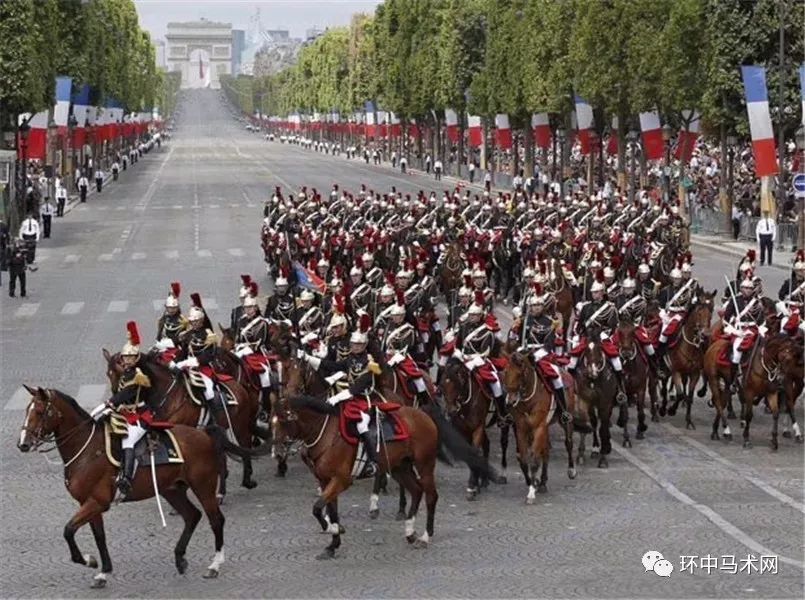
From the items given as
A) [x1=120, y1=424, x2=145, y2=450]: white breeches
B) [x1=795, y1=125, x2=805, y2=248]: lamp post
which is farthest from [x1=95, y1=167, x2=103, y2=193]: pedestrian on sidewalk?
[x1=120, y1=424, x2=145, y2=450]: white breeches

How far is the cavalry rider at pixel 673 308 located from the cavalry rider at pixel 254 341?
234 inches

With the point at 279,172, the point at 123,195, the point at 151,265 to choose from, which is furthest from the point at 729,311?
the point at 279,172

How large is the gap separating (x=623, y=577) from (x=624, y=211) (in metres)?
27.5

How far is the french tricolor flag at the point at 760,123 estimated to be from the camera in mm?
52781

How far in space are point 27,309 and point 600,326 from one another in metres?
21.8

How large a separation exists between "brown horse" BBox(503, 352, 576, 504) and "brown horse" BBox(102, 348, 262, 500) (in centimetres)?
307

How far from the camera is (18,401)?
28859 mm

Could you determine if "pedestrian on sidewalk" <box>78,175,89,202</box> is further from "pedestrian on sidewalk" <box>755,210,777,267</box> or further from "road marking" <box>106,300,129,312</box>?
"road marking" <box>106,300,129,312</box>

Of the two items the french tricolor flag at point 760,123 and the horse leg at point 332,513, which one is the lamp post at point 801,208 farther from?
the horse leg at point 332,513

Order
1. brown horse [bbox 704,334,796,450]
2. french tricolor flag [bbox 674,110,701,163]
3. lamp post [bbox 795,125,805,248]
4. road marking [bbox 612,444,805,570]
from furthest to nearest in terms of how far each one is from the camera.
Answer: french tricolor flag [bbox 674,110,701,163] < lamp post [bbox 795,125,805,248] < brown horse [bbox 704,334,796,450] < road marking [bbox 612,444,805,570]

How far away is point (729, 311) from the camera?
2731 cm

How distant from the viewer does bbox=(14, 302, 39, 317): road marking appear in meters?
41.8

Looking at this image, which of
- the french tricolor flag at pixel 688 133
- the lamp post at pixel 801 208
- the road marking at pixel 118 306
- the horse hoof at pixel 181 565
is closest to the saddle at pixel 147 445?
the horse hoof at pixel 181 565

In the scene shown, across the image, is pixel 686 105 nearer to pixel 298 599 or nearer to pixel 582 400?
pixel 582 400
